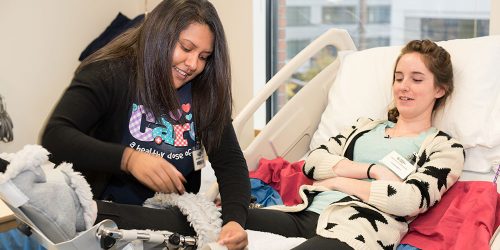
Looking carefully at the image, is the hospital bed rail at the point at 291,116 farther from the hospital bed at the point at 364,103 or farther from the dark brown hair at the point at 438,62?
the dark brown hair at the point at 438,62

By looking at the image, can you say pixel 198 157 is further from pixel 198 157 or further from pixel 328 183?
pixel 328 183

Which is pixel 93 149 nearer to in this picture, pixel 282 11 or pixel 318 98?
pixel 318 98

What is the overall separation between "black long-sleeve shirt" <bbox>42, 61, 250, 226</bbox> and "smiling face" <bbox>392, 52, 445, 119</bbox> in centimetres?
62

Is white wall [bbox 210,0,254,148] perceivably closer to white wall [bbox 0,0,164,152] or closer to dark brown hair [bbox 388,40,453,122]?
white wall [bbox 0,0,164,152]

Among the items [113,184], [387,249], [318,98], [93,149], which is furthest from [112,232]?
[318,98]

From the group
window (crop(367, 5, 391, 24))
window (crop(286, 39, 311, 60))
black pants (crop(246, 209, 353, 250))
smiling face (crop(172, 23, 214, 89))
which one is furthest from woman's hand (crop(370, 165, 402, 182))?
window (crop(286, 39, 311, 60))

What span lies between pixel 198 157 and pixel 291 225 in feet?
1.17

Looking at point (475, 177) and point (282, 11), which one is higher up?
point (282, 11)

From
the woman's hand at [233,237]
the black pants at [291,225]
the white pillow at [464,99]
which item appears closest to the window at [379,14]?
the white pillow at [464,99]

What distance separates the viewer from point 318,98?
2600 millimetres

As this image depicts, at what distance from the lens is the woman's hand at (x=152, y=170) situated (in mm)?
1378

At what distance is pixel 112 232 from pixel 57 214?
0.12 m

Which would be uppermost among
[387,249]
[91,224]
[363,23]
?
[363,23]

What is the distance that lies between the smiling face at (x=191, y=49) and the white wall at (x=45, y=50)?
189 cm
